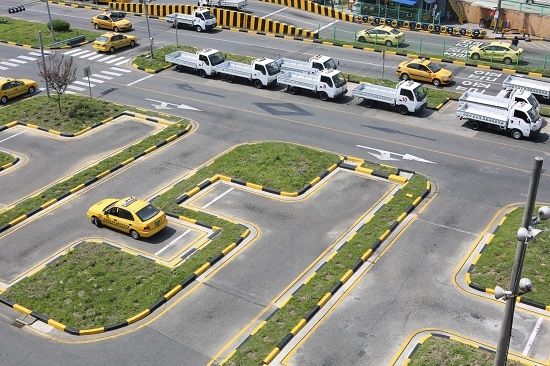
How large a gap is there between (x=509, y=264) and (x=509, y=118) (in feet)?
52.4

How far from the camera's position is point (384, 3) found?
2904 inches

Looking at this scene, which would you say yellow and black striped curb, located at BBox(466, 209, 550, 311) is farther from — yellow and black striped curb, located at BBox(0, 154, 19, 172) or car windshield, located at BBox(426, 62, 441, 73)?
yellow and black striped curb, located at BBox(0, 154, 19, 172)

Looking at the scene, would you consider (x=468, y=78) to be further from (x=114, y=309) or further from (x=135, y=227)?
(x=114, y=309)

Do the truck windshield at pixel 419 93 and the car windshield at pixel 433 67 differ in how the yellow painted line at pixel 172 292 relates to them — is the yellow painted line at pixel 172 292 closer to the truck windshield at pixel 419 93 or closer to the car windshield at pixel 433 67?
the truck windshield at pixel 419 93

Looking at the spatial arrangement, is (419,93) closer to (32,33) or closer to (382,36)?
(382,36)

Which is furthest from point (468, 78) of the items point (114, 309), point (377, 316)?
point (114, 309)

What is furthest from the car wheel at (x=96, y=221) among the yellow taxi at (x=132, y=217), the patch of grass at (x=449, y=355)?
the patch of grass at (x=449, y=355)

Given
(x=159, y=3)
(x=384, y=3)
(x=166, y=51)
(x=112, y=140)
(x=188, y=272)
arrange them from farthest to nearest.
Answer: (x=159, y=3) → (x=384, y=3) → (x=166, y=51) → (x=112, y=140) → (x=188, y=272)

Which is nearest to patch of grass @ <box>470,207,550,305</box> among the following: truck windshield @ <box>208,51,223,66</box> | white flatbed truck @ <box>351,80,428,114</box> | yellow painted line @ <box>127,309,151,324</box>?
yellow painted line @ <box>127,309,151,324</box>

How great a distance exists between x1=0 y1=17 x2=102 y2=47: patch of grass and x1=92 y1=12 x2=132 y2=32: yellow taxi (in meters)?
1.39

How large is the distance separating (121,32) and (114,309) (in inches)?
1886

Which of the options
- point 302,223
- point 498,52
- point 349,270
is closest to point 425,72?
point 498,52

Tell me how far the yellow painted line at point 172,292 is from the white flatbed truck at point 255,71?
26655 millimetres

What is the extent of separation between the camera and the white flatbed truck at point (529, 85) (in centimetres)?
4734
